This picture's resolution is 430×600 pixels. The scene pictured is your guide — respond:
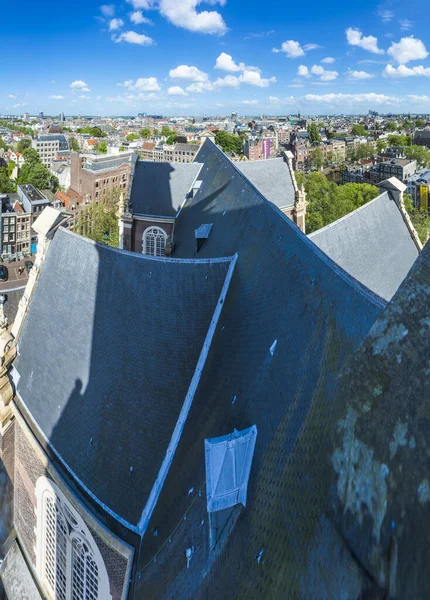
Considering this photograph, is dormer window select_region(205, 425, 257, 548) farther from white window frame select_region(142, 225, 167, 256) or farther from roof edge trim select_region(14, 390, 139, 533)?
white window frame select_region(142, 225, 167, 256)

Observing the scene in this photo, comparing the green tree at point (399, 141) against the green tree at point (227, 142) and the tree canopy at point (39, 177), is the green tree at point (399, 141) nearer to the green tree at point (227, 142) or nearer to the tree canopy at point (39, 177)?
the green tree at point (227, 142)

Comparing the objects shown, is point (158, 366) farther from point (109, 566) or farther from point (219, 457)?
point (109, 566)

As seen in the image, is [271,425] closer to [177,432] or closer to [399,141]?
[177,432]

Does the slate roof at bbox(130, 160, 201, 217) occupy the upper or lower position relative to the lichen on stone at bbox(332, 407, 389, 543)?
upper

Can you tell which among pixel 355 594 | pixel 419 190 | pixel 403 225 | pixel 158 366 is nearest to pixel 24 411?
pixel 158 366

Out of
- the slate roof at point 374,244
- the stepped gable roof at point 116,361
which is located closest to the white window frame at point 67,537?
the stepped gable roof at point 116,361

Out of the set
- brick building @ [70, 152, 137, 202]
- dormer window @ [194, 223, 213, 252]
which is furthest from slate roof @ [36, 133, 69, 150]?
dormer window @ [194, 223, 213, 252]

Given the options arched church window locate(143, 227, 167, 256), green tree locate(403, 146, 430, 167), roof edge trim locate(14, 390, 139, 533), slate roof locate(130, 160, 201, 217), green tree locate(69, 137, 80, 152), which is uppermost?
green tree locate(69, 137, 80, 152)
